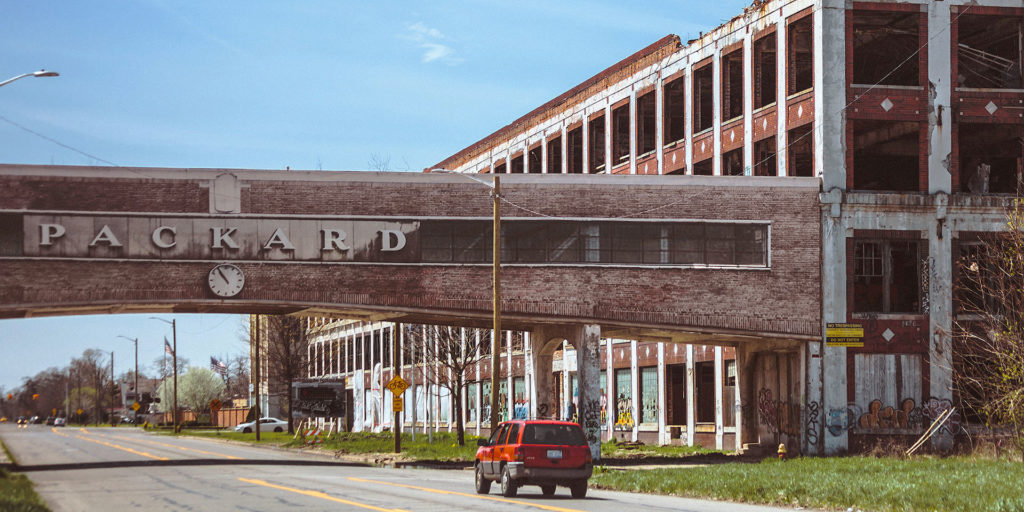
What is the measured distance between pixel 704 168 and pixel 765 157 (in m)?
4.44

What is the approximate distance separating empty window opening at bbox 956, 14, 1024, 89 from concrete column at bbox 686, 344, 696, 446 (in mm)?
14610

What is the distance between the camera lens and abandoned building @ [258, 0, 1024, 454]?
125ft

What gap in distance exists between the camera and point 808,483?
2298cm

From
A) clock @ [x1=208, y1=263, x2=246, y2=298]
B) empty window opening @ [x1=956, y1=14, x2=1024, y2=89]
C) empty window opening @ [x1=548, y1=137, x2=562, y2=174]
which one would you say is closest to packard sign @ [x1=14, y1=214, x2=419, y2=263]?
clock @ [x1=208, y1=263, x2=246, y2=298]

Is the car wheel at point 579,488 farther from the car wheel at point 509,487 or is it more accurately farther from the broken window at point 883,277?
the broken window at point 883,277

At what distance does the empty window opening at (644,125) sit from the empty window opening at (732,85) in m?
6.48

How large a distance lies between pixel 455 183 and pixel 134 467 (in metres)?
13.4

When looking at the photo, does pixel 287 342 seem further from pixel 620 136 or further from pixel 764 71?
pixel 764 71

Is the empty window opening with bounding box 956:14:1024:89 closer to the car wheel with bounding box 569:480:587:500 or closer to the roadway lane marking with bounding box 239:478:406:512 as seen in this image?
the car wheel with bounding box 569:480:587:500

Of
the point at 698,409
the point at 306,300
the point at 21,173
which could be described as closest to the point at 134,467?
the point at 306,300

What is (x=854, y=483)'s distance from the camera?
73.2 feet

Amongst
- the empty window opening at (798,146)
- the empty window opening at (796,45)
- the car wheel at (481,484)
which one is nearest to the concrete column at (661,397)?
the empty window opening at (798,146)

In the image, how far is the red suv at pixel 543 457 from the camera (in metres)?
23.3

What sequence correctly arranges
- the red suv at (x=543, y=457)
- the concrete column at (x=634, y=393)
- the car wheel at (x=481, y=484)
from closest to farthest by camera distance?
the red suv at (x=543, y=457) → the car wheel at (x=481, y=484) → the concrete column at (x=634, y=393)
